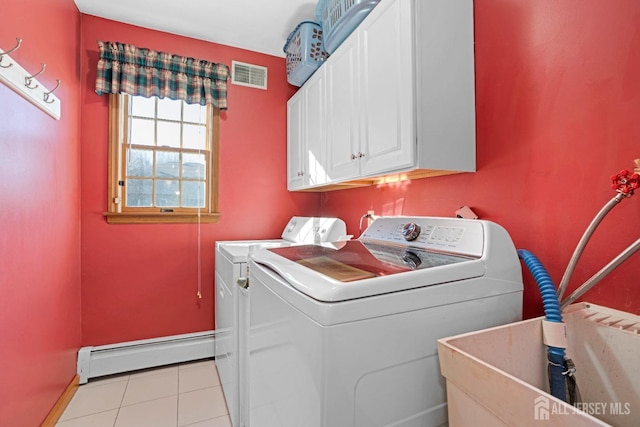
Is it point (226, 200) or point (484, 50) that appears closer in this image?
point (484, 50)

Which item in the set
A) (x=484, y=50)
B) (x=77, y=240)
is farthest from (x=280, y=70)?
(x=77, y=240)

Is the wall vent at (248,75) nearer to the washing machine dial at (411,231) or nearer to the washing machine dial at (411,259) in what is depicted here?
the washing machine dial at (411,231)

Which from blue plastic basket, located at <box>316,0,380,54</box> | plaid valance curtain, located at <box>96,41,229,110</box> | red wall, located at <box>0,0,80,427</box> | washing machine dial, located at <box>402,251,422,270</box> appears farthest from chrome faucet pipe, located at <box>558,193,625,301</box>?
plaid valance curtain, located at <box>96,41,229,110</box>

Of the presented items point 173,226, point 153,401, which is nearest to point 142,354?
point 153,401

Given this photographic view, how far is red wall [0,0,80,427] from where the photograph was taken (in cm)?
136

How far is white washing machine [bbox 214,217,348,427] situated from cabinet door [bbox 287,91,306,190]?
38 cm

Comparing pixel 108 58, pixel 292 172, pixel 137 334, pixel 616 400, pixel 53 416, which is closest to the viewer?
pixel 616 400

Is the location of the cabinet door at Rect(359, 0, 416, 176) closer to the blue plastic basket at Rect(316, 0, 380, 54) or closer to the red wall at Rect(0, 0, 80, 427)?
the blue plastic basket at Rect(316, 0, 380, 54)

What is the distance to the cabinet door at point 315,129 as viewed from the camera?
81.4 inches

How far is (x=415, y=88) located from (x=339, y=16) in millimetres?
800

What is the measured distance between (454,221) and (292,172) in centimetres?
171

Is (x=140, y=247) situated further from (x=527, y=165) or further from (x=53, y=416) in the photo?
(x=527, y=165)

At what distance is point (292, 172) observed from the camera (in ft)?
8.74

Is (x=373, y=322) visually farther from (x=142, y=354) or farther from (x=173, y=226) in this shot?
(x=142, y=354)
